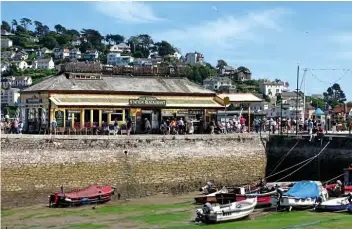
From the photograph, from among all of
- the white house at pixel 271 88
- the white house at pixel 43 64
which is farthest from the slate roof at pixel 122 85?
the white house at pixel 43 64

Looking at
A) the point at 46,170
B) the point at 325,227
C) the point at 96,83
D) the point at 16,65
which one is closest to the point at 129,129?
the point at 96,83

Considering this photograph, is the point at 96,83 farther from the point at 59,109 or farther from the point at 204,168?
the point at 204,168

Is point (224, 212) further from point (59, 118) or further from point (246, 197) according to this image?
point (59, 118)

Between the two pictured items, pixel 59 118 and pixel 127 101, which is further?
pixel 127 101

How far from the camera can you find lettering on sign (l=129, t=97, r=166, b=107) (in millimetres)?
46594

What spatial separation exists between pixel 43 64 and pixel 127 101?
142951mm

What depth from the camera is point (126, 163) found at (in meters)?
40.5

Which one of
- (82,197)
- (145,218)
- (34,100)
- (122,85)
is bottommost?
(145,218)

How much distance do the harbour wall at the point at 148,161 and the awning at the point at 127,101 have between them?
14.0ft

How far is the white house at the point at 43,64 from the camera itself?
593 feet

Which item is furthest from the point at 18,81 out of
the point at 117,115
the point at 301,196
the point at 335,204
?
the point at 335,204

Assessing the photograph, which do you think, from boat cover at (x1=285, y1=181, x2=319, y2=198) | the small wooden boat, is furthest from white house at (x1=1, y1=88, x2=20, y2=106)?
boat cover at (x1=285, y1=181, x2=319, y2=198)

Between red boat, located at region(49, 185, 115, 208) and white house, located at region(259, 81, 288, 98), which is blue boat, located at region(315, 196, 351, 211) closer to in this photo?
red boat, located at region(49, 185, 115, 208)

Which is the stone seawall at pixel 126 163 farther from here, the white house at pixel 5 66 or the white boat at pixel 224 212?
the white house at pixel 5 66
